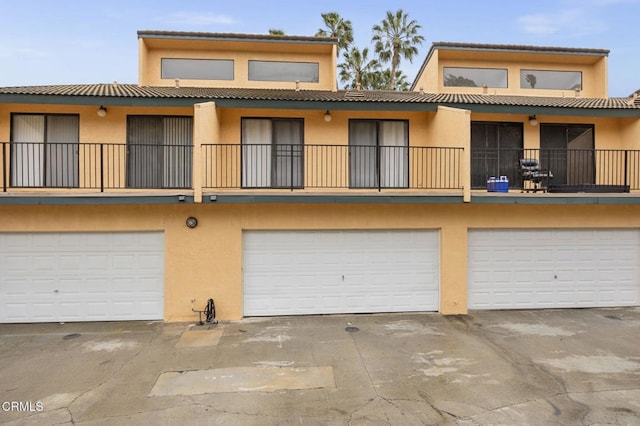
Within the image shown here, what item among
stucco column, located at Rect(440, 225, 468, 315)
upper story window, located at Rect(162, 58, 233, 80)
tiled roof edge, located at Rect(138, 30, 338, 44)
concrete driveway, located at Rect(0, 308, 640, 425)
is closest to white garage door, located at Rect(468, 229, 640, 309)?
stucco column, located at Rect(440, 225, 468, 315)

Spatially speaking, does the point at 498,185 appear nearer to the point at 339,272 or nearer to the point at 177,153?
the point at 339,272

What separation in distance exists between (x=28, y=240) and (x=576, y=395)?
37.6ft

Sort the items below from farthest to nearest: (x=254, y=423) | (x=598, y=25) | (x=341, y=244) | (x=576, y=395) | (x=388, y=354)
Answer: (x=598, y=25), (x=341, y=244), (x=388, y=354), (x=576, y=395), (x=254, y=423)

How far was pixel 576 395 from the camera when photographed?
5.02 meters

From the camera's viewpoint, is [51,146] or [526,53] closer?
[51,146]

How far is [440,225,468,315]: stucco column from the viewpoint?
29.8 ft

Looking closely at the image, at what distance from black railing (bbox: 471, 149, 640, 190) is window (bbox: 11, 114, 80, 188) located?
36.0 feet

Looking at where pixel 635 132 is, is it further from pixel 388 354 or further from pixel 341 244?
pixel 388 354

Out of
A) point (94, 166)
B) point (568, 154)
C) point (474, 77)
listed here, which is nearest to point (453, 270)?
point (568, 154)

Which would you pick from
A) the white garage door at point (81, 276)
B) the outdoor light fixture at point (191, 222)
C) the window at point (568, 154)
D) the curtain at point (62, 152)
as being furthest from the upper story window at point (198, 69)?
the window at point (568, 154)

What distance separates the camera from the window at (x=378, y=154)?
383 inches

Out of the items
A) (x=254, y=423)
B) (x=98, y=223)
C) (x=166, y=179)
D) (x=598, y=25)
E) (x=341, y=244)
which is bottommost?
(x=254, y=423)

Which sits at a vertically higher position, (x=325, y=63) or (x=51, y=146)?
(x=325, y=63)

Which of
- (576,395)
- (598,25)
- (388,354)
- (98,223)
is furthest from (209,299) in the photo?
(598,25)
